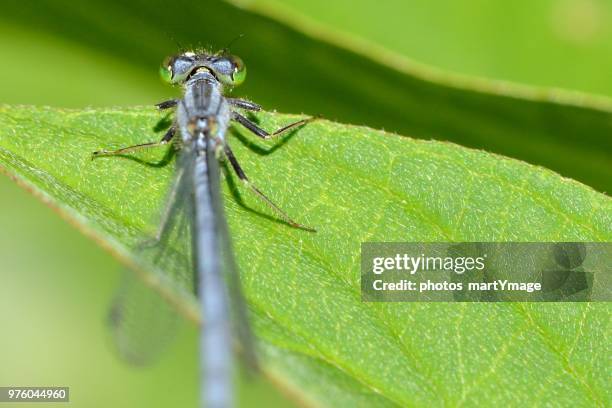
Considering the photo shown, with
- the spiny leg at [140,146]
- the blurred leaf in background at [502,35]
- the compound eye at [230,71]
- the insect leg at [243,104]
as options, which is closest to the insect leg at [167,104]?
the spiny leg at [140,146]

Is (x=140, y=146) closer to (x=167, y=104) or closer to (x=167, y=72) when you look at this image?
(x=167, y=104)

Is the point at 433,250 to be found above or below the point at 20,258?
below

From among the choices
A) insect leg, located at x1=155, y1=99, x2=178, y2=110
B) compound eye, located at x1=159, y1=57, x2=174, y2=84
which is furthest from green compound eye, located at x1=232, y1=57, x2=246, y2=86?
insect leg, located at x1=155, y1=99, x2=178, y2=110

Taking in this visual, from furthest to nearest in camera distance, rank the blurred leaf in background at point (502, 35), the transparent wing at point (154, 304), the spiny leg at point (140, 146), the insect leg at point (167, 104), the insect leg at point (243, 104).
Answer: the blurred leaf in background at point (502, 35) → the insect leg at point (243, 104) → the insect leg at point (167, 104) → the spiny leg at point (140, 146) → the transparent wing at point (154, 304)

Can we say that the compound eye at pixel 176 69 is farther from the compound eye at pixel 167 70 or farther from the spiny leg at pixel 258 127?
the spiny leg at pixel 258 127

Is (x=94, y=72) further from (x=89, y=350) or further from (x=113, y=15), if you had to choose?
(x=89, y=350)

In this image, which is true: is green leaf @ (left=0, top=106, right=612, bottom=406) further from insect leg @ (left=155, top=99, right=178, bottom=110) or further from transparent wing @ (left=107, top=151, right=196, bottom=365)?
insect leg @ (left=155, top=99, right=178, bottom=110)

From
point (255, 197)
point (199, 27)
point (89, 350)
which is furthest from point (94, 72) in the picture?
point (255, 197)
